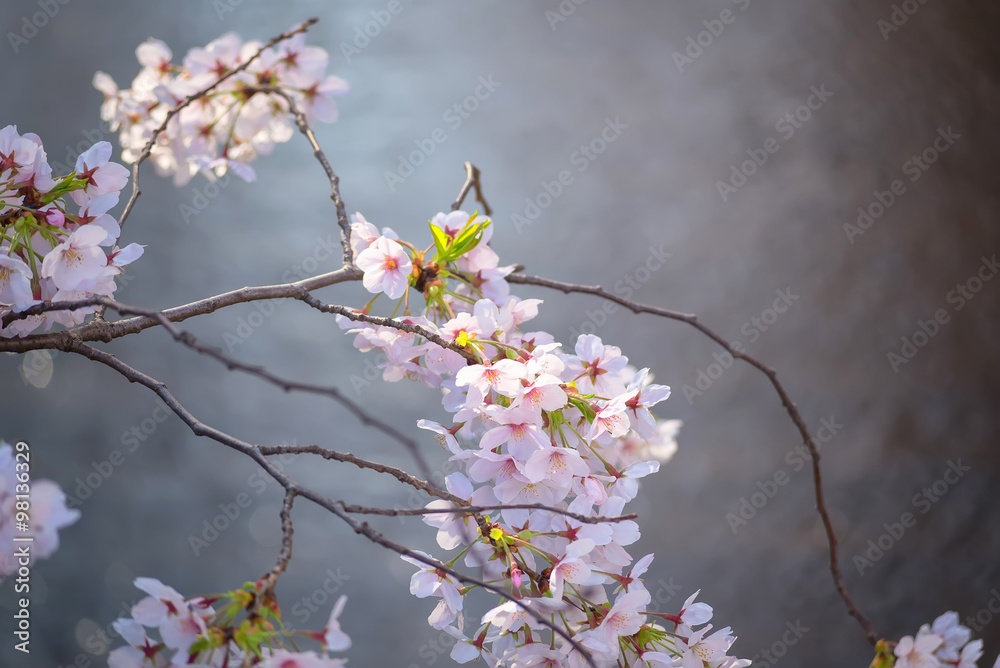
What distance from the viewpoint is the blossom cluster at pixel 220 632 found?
39 cm

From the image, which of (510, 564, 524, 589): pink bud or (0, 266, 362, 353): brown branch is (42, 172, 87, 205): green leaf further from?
(510, 564, 524, 589): pink bud

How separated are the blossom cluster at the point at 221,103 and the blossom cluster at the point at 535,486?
0.40m

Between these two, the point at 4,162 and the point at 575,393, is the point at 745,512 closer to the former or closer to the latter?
the point at 575,393

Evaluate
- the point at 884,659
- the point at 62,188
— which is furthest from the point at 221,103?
the point at 884,659

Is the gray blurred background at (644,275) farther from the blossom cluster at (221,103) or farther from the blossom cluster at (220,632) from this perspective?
the blossom cluster at (220,632)

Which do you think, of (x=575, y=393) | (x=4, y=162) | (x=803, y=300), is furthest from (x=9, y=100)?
(x=803, y=300)

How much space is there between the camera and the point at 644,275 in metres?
2.64

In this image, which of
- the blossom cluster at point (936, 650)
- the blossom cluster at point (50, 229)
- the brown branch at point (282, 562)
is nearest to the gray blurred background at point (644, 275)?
the blossom cluster at point (936, 650)

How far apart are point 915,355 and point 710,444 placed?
2.91ft

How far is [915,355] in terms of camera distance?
2.63m

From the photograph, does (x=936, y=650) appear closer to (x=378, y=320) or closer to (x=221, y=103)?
(x=378, y=320)

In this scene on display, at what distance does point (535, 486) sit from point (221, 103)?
72 centimetres

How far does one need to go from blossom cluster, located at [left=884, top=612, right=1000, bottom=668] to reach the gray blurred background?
1.74 metres

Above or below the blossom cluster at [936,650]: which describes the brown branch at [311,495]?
above
